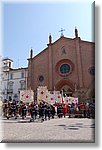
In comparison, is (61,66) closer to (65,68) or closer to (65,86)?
(65,68)

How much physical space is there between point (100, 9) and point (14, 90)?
18.8 m

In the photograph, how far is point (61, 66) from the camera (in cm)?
1781

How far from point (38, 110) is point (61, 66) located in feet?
33.1

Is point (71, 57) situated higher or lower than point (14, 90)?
higher

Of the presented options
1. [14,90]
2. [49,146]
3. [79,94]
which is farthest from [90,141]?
[14,90]

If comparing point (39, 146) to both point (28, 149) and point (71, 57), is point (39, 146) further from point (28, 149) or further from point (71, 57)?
point (71, 57)

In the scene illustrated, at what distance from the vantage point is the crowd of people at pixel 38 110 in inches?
310

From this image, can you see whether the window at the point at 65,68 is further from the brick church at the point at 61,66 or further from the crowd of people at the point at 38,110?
the crowd of people at the point at 38,110

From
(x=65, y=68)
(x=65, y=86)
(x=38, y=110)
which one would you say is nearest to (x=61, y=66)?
(x=65, y=68)

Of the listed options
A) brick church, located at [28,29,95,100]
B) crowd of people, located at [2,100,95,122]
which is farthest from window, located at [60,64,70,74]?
crowd of people, located at [2,100,95,122]

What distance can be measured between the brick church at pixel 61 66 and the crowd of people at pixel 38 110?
19.0 feet

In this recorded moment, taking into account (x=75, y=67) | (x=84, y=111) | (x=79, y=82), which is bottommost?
(x=84, y=111)

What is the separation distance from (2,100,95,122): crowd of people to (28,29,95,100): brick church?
5800mm

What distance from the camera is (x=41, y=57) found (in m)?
18.8
